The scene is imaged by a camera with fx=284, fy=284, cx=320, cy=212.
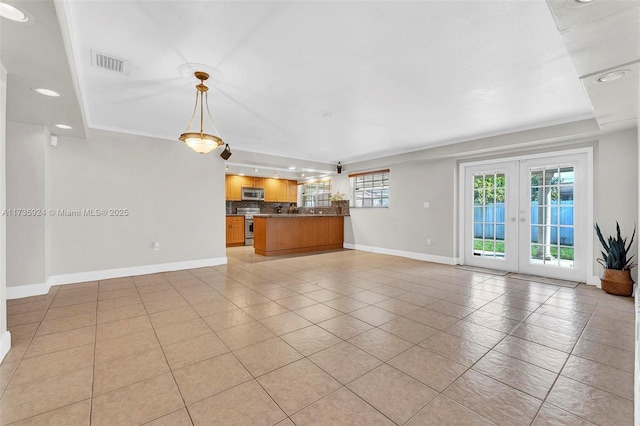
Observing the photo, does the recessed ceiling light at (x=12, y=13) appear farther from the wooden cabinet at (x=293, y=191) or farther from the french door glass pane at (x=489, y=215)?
the wooden cabinet at (x=293, y=191)

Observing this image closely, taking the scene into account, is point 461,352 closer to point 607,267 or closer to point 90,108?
point 607,267

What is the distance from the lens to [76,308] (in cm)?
306

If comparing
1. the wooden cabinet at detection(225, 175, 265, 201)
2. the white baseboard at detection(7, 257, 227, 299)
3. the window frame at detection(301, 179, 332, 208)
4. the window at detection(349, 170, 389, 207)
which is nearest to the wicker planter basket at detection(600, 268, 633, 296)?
the window at detection(349, 170, 389, 207)

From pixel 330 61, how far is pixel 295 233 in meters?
4.99

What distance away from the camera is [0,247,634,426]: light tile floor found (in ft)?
5.01

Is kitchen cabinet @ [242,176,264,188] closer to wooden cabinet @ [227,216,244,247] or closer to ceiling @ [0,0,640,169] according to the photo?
wooden cabinet @ [227,216,244,247]

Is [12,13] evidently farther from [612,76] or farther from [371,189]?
[371,189]

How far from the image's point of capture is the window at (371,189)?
6.85 m

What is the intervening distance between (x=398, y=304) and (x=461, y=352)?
1.08 meters

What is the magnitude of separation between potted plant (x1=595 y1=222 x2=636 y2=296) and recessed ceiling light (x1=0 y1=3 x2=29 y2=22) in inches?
229

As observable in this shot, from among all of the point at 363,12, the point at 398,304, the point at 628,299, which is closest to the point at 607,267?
the point at 628,299

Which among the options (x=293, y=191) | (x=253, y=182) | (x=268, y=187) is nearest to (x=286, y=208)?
(x=293, y=191)

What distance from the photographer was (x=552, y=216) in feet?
14.4

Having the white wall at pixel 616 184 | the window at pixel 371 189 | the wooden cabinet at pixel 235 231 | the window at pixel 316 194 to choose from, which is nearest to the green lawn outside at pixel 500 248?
the white wall at pixel 616 184
